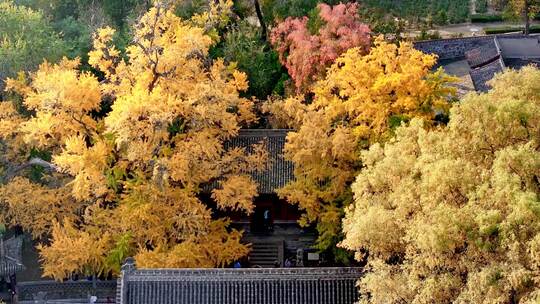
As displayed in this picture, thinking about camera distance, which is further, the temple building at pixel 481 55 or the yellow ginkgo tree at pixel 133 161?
the temple building at pixel 481 55

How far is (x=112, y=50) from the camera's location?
86.8ft

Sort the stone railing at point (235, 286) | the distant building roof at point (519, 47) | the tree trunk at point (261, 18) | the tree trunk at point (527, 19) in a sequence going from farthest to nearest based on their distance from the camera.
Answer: the tree trunk at point (527, 19)
the tree trunk at point (261, 18)
the distant building roof at point (519, 47)
the stone railing at point (235, 286)

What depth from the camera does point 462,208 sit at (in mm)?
16688

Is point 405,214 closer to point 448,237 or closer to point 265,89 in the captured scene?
point 448,237

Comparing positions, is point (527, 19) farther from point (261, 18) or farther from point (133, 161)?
point (133, 161)

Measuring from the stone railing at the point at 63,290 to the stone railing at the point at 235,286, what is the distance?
457 cm

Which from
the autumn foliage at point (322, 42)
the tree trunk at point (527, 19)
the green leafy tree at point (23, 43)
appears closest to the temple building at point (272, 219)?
the autumn foliage at point (322, 42)

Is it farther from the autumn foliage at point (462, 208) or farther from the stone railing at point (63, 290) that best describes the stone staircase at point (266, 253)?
the autumn foliage at point (462, 208)

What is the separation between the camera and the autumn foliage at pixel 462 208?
51.7 ft

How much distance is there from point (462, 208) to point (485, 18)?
2728 centimetres

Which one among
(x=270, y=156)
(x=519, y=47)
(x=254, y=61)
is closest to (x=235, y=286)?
(x=270, y=156)

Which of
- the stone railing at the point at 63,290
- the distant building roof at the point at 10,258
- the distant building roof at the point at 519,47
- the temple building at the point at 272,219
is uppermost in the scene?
the distant building roof at the point at 519,47

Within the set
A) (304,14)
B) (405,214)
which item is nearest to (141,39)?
(304,14)

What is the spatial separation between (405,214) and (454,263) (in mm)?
1871
